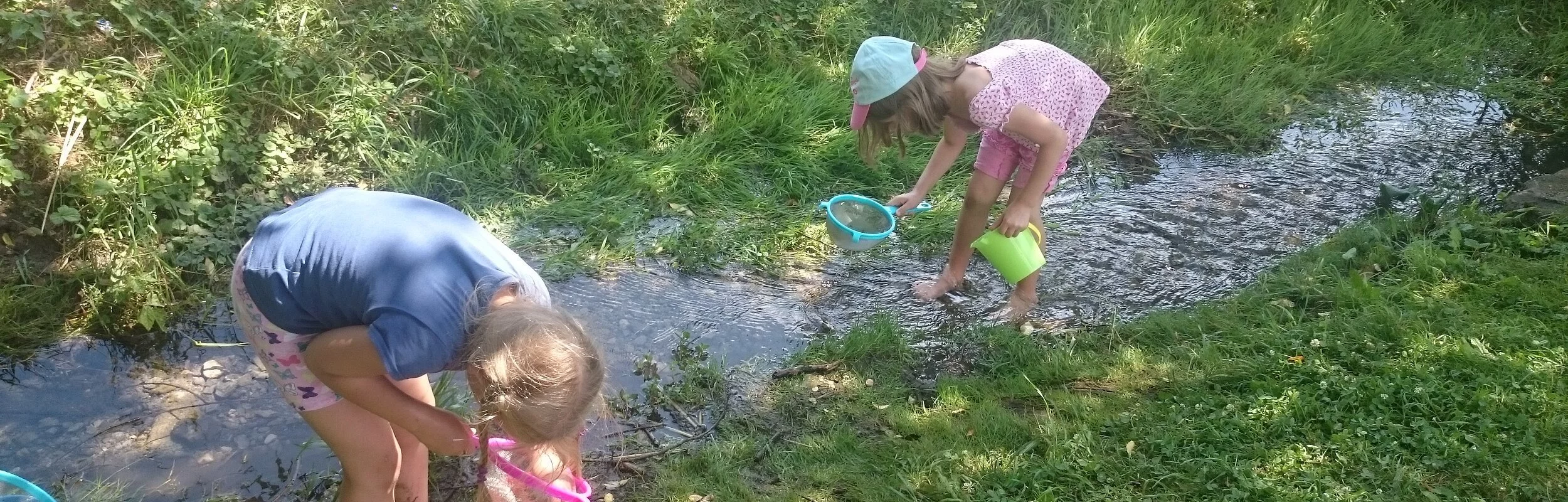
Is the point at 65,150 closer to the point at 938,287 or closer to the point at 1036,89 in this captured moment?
the point at 938,287

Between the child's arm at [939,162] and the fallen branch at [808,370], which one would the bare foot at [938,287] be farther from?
the fallen branch at [808,370]

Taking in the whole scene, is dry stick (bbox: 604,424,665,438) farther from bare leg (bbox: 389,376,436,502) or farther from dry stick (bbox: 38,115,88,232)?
dry stick (bbox: 38,115,88,232)

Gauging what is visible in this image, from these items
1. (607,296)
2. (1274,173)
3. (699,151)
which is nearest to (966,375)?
(607,296)

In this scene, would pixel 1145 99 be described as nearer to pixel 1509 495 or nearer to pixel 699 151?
pixel 699 151

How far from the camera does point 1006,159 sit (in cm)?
306

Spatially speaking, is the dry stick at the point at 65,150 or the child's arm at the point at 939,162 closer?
the dry stick at the point at 65,150

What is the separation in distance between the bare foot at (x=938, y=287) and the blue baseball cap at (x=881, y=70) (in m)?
0.80

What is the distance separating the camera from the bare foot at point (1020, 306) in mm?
3225

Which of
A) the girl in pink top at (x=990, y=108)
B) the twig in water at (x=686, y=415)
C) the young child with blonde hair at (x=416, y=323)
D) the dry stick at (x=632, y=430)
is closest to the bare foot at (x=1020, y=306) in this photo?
the girl in pink top at (x=990, y=108)

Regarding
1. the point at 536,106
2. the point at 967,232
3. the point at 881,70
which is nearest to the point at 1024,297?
the point at 967,232

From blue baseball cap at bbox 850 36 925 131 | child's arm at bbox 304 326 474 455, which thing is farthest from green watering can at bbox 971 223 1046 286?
child's arm at bbox 304 326 474 455

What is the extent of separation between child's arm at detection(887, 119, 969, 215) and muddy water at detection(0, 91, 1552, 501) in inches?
14.1

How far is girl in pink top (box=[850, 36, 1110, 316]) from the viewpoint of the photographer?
2.75 m

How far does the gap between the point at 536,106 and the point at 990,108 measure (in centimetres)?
198
